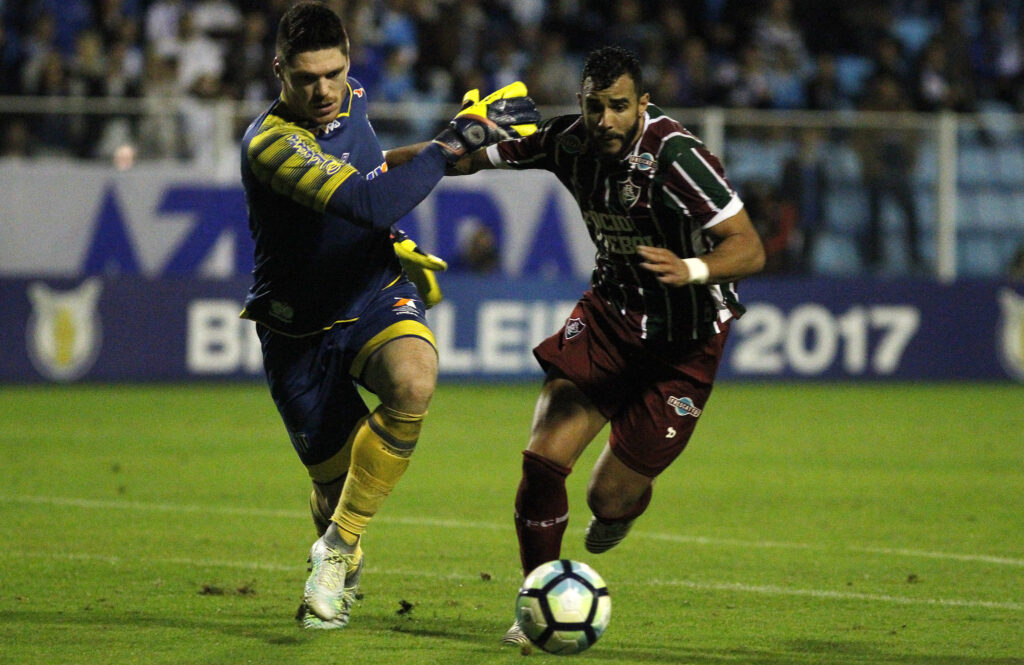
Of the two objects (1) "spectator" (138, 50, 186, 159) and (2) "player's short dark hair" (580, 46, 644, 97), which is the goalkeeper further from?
(1) "spectator" (138, 50, 186, 159)

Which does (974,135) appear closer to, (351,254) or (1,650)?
(351,254)

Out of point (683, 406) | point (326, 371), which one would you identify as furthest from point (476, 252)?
point (683, 406)

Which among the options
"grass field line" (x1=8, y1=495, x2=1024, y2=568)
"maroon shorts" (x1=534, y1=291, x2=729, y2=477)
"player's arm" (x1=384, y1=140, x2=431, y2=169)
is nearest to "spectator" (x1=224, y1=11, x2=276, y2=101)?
"grass field line" (x1=8, y1=495, x2=1024, y2=568)

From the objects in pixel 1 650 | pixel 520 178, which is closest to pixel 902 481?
pixel 1 650

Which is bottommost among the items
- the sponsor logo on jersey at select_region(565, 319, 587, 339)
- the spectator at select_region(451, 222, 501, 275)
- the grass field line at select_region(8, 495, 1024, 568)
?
the spectator at select_region(451, 222, 501, 275)

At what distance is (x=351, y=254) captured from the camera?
18.9 feet

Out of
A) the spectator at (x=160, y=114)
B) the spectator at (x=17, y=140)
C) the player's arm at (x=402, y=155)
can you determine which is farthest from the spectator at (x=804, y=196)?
the player's arm at (x=402, y=155)

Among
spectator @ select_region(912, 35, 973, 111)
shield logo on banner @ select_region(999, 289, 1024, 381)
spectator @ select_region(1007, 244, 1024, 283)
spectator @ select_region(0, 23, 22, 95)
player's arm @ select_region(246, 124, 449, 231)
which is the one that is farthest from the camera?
spectator @ select_region(912, 35, 973, 111)

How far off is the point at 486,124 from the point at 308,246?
816 mm

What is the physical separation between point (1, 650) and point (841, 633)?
9.63 ft

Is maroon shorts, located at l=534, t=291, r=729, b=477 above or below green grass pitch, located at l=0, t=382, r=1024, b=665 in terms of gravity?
above

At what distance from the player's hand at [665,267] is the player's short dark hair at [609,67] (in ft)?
2.19

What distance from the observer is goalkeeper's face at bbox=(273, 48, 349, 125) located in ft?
17.7

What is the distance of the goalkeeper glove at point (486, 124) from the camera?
543cm
